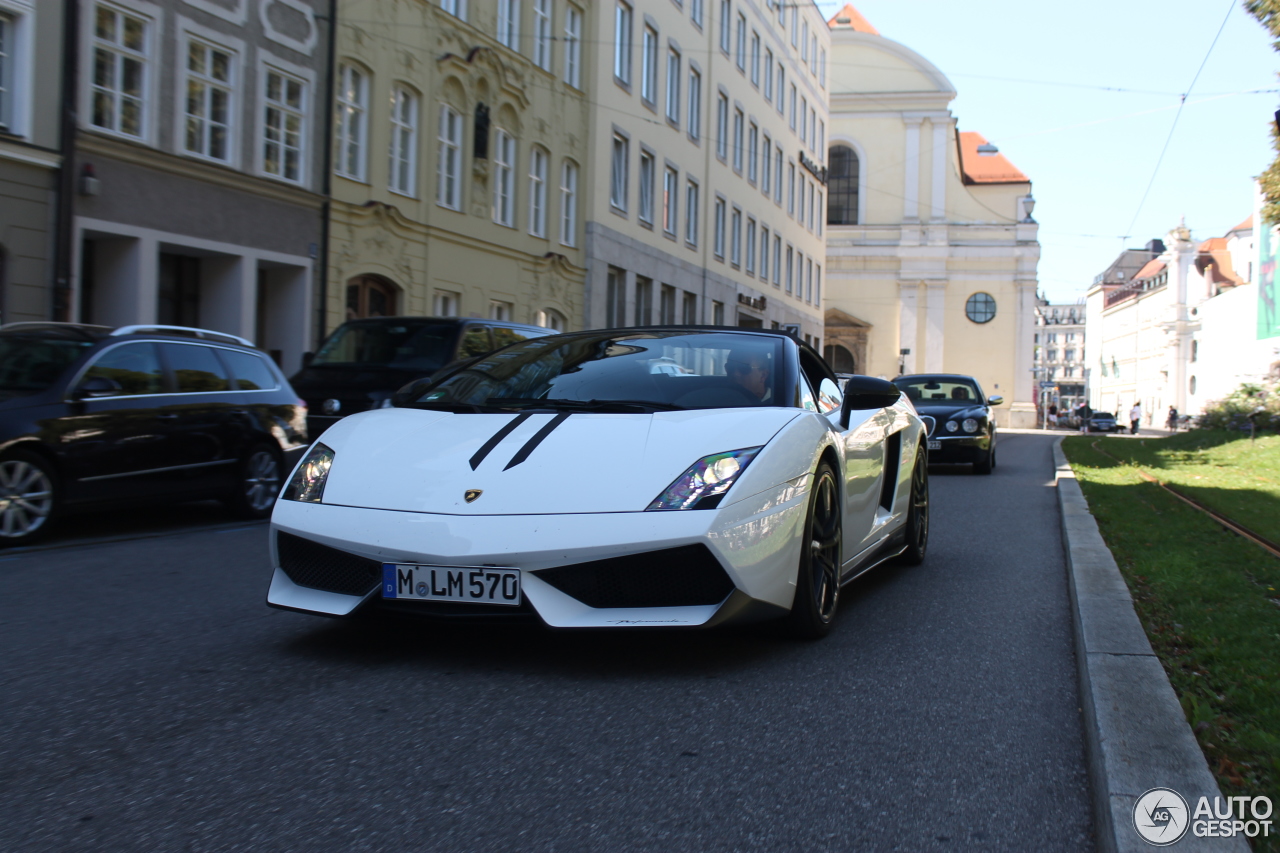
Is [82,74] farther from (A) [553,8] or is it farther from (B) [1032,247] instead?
(B) [1032,247]

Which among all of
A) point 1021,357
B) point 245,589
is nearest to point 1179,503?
point 245,589

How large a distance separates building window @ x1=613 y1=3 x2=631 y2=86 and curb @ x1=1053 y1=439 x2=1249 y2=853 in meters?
26.9

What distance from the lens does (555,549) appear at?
405cm

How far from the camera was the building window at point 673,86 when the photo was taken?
3488 cm

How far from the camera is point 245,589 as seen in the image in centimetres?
615

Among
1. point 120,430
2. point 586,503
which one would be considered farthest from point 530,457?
point 120,430

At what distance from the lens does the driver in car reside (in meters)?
5.18

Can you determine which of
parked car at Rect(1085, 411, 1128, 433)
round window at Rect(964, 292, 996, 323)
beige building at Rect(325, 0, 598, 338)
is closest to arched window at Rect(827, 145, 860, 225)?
round window at Rect(964, 292, 996, 323)

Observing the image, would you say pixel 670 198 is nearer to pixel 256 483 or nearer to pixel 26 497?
pixel 256 483

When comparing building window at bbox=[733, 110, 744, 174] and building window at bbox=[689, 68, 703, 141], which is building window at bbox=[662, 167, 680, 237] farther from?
building window at bbox=[733, 110, 744, 174]

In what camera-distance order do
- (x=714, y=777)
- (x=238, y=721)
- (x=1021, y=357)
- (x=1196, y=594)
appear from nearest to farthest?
(x=714, y=777), (x=238, y=721), (x=1196, y=594), (x=1021, y=357)

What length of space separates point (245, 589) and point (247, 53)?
14030mm

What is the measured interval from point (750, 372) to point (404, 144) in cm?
1796

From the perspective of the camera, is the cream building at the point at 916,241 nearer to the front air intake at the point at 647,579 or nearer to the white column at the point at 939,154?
the white column at the point at 939,154
